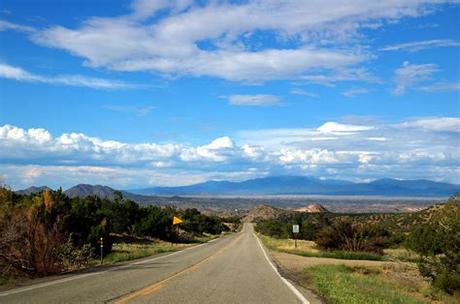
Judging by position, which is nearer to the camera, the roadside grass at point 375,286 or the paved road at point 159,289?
the paved road at point 159,289

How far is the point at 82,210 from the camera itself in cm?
4050

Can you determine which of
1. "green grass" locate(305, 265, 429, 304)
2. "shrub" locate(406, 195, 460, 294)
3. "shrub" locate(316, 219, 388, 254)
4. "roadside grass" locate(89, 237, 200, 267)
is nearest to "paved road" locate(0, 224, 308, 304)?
"green grass" locate(305, 265, 429, 304)

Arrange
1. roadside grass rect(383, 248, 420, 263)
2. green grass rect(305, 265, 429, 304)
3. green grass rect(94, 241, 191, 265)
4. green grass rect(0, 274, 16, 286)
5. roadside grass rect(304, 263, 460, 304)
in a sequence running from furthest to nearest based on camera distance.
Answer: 1. roadside grass rect(383, 248, 420, 263)
2. green grass rect(94, 241, 191, 265)
3. green grass rect(0, 274, 16, 286)
4. roadside grass rect(304, 263, 460, 304)
5. green grass rect(305, 265, 429, 304)

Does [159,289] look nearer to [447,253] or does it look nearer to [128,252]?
[447,253]

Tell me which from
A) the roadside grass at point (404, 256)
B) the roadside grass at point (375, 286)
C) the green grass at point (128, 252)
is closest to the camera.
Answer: the roadside grass at point (375, 286)

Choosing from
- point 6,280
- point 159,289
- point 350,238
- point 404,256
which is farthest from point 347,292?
point 350,238

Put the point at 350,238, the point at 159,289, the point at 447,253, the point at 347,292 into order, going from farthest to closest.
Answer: the point at 350,238 < the point at 447,253 < the point at 347,292 < the point at 159,289

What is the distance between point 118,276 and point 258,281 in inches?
179

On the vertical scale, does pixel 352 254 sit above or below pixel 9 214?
below

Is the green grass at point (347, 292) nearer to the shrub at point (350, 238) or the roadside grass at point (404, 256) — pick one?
the roadside grass at point (404, 256)

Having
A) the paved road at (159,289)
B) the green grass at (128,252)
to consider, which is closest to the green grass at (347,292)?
the paved road at (159,289)

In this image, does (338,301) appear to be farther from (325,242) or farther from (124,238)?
(124,238)

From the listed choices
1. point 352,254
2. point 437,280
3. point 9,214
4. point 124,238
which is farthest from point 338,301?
point 124,238

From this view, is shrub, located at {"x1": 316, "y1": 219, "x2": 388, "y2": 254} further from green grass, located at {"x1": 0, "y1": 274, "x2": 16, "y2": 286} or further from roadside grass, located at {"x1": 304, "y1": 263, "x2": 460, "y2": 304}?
green grass, located at {"x1": 0, "y1": 274, "x2": 16, "y2": 286}
